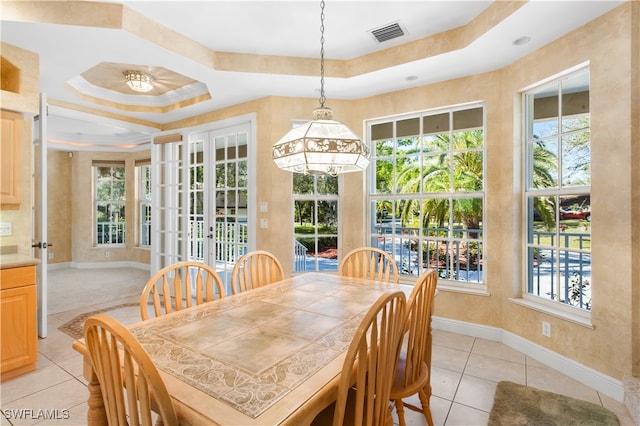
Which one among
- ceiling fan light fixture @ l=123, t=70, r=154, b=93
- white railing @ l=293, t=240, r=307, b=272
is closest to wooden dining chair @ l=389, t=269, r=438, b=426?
white railing @ l=293, t=240, r=307, b=272

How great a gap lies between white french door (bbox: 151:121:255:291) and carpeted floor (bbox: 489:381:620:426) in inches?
115

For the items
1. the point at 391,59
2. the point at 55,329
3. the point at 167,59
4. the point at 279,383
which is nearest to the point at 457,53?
the point at 391,59

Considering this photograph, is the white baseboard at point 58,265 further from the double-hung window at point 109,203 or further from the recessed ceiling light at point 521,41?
the recessed ceiling light at point 521,41

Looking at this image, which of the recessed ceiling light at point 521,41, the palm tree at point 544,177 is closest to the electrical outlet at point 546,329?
the palm tree at point 544,177

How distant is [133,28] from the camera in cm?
247

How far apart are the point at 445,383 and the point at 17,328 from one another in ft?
10.6

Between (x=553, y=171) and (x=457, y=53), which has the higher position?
(x=457, y=53)

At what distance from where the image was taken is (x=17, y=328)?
2.45 metres

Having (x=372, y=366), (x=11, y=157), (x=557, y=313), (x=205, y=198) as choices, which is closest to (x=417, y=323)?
(x=372, y=366)

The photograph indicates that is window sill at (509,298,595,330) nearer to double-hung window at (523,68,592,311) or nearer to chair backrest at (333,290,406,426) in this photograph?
double-hung window at (523,68,592,311)

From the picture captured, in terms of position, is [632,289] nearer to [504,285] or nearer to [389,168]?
[504,285]

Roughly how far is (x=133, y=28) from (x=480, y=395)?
3682mm

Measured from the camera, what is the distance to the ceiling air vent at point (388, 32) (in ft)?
9.02

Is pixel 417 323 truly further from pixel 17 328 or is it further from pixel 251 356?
pixel 17 328
